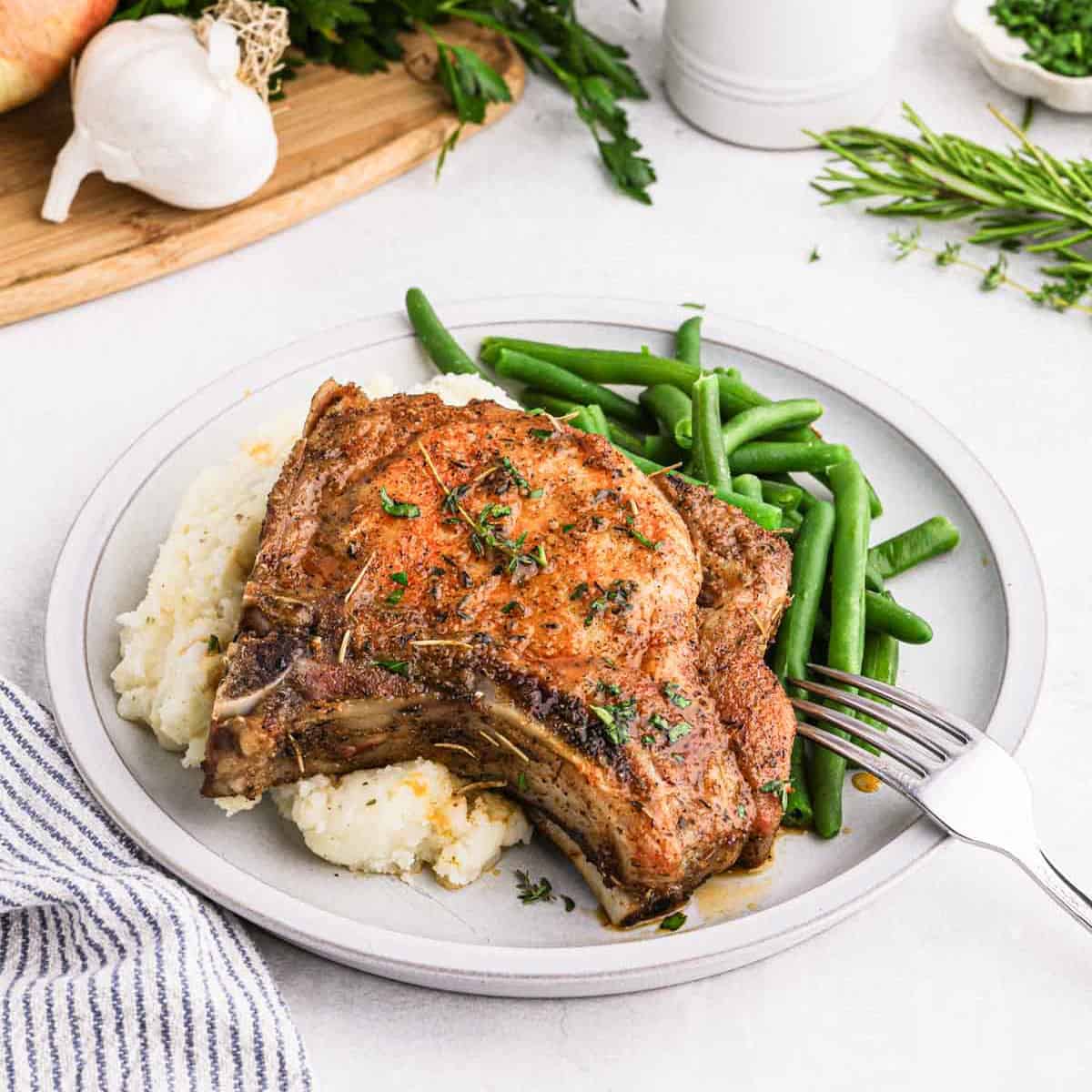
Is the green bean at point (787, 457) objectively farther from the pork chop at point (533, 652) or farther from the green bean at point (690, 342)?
the pork chop at point (533, 652)

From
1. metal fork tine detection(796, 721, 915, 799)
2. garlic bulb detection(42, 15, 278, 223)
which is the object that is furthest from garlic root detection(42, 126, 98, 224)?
metal fork tine detection(796, 721, 915, 799)

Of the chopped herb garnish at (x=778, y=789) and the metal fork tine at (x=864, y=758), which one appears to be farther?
the metal fork tine at (x=864, y=758)

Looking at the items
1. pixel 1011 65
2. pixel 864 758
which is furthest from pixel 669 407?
pixel 1011 65

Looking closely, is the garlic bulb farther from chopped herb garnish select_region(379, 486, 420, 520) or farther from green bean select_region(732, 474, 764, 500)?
green bean select_region(732, 474, 764, 500)

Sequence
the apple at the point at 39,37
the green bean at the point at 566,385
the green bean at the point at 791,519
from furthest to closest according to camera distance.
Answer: the apple at the point at 39,37
the green bean at the point at 566,385
the green bean at the point at 791,519

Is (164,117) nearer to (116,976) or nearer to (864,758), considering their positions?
(116,976)

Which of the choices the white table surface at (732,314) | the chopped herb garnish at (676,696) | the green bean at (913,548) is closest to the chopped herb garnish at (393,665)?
the chopped herb garnish at (676,696)

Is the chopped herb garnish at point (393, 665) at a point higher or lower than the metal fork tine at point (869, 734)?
higher
